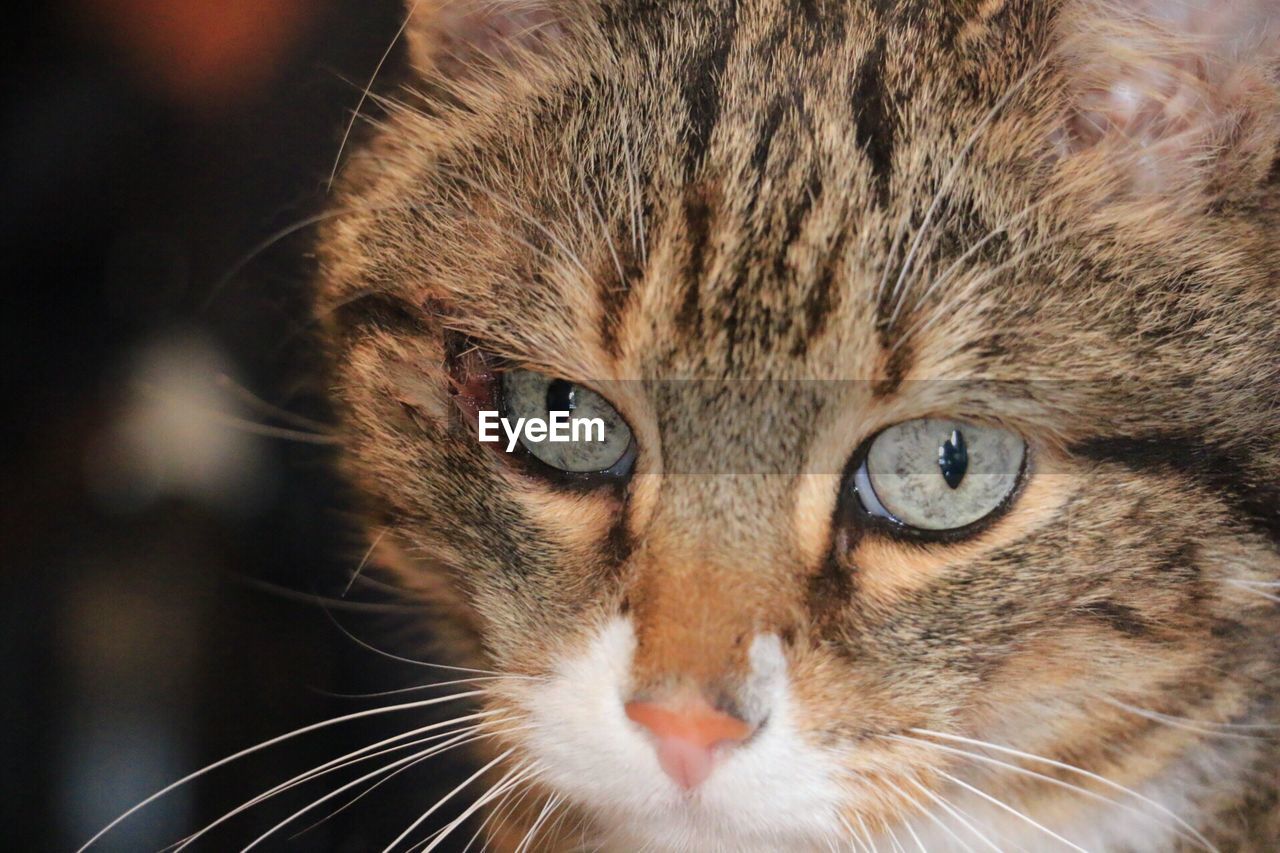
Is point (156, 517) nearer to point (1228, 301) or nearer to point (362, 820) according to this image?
point (362, 820)

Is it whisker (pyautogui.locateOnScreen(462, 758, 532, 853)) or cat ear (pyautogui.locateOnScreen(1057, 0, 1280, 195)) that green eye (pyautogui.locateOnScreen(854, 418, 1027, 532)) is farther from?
whisker (pyautogui.locateOnScreen(462, 758, 532, 853))

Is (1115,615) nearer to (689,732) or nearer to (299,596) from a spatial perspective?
(689,732)

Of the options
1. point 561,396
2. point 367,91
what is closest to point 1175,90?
point 561,396

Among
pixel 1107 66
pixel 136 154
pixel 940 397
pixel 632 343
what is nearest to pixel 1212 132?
pixel 1107 66

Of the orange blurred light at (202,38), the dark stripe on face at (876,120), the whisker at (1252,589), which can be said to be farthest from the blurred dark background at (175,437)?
the whisker at (1252,589)

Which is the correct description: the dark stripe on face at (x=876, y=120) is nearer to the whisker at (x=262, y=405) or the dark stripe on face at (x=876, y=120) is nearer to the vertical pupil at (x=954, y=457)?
the vertical pupil at (x=954, y=457)
